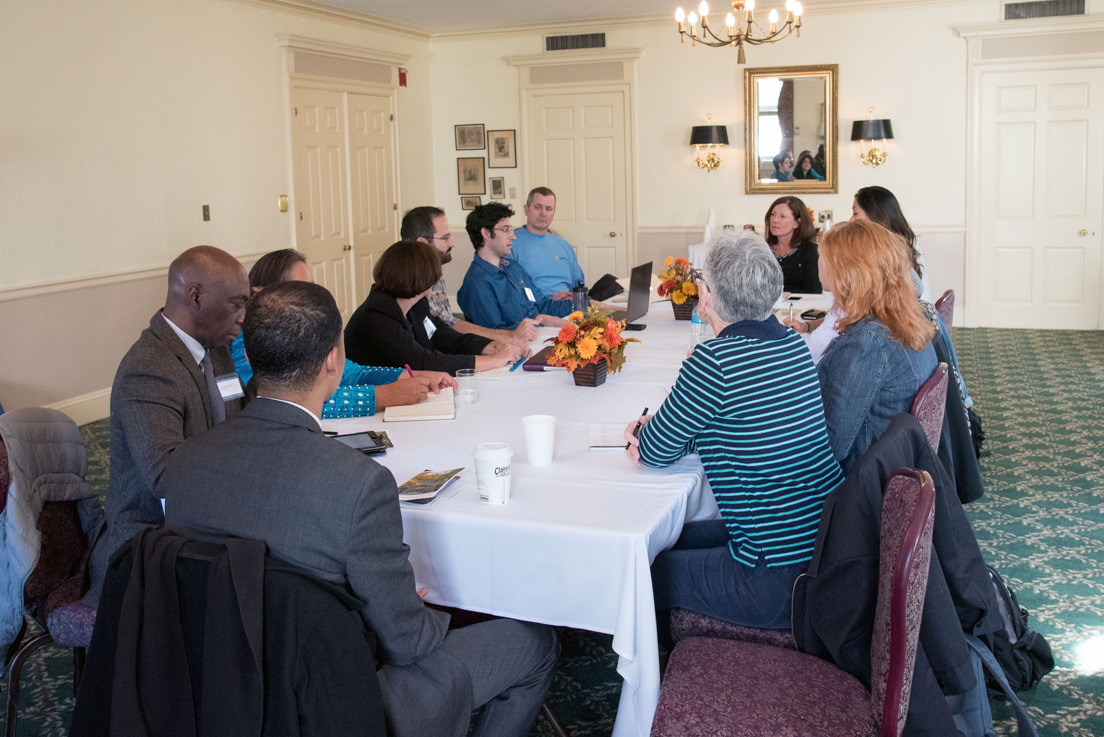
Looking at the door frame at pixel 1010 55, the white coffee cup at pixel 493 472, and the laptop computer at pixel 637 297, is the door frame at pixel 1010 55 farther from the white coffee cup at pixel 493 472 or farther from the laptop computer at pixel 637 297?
the white coffee cup at pixel 493 472

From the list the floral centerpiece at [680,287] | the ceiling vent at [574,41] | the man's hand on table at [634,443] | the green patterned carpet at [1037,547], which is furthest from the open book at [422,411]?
the ceiling vent at [574,41]

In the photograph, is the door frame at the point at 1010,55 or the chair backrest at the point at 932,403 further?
the door frame at the point at 1010,55

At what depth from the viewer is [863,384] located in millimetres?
2797

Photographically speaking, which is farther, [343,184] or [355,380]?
[343,184]

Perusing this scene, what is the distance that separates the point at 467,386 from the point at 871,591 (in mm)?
1870

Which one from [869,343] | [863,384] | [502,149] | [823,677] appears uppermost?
[502,149]

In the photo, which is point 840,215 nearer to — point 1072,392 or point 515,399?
point 1072,392

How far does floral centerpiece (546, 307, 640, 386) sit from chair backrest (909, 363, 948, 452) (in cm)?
113

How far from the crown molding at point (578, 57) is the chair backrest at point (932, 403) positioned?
767cm

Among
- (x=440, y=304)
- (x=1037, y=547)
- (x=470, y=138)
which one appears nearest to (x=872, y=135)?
(x=470, y=138)

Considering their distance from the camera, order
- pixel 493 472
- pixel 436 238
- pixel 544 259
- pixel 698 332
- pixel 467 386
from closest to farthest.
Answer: pixel 493 472 → pixel 467 386 → pixel 698 332 → pixel 436 238 → pixel 544 259

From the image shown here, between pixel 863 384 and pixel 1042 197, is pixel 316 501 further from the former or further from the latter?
pixel 1042 197

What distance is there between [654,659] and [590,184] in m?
8.61

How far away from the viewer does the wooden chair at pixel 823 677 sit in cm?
168
